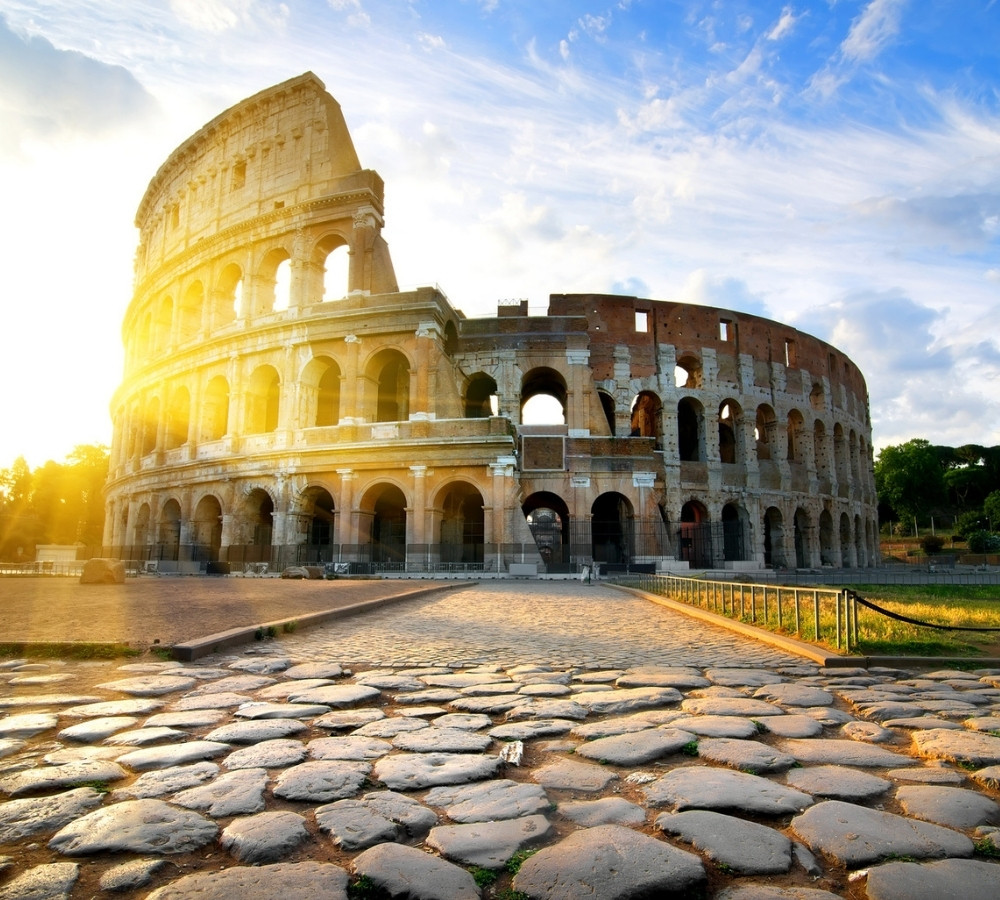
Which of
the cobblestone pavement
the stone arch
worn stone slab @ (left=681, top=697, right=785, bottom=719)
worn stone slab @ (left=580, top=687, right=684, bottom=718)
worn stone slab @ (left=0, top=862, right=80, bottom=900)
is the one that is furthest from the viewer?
the stone arch

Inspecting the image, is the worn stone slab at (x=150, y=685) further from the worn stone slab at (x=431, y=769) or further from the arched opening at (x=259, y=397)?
the arched opening at (x=259, y=397)

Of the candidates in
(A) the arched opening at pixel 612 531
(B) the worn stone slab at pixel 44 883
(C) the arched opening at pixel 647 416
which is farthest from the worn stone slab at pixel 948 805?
(C) the arched opening at pixel 647 416

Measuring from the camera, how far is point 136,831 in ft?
6.27

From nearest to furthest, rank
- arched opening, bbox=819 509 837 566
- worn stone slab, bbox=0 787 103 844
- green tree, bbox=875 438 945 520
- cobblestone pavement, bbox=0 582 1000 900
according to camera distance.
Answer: cobblestone pavement, bbox=0 582 1000 900 < worn stone slab, bbox=0 787 103 844 < arched opening, bbox=819 509 837 566 < green tree, bbox=875 438 945 520

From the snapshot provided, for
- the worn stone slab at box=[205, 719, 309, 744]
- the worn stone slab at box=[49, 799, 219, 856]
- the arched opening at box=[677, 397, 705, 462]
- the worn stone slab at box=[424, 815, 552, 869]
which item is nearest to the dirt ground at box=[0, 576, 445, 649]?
the worn stone slab at box=[205, 719, 309, 744]

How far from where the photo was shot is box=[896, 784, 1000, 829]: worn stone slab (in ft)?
6.70

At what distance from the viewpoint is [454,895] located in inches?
62.5

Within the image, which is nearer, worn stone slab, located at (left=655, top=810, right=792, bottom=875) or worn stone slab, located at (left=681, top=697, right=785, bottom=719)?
worn stone slab, located at (left=655, top=810, right=792, bottom=875)

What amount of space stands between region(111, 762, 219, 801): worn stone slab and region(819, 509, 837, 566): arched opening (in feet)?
107

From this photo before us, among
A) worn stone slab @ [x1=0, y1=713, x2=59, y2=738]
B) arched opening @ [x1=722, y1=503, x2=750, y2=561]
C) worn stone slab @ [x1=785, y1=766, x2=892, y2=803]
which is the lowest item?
worn stone slab @ [x1=785, y1=766, x2=892, y2=803]

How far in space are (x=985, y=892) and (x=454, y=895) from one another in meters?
1.27

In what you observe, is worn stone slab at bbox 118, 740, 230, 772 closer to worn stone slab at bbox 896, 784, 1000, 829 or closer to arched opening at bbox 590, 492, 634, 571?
worn stone slab at bbox 896, 784, 1000, 829

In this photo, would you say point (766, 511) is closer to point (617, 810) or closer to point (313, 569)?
point (313, 569)

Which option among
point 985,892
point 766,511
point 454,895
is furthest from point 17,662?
point 766,511
